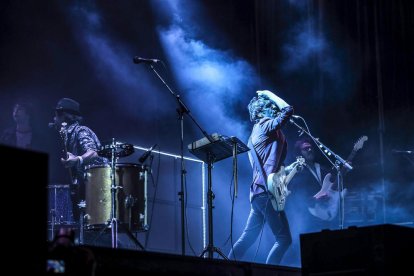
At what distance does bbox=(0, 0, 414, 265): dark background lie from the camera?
10.5 metres

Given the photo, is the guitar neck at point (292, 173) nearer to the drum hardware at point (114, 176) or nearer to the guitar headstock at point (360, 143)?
the guitar headstock at point (360, 143)

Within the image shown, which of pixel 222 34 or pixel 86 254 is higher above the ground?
pixel 222 34

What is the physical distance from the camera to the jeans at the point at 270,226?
26.9ft

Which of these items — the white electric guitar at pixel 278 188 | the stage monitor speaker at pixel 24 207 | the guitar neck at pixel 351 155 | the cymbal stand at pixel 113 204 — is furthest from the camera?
the guitar neck at pixel 351 155

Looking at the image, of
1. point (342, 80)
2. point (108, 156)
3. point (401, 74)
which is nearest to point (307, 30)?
point (342, 80)

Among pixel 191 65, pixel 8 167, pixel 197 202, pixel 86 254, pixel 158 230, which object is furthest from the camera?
pixel 191 65

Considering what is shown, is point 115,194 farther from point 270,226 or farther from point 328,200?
point 328,200

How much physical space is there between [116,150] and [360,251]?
3.75m

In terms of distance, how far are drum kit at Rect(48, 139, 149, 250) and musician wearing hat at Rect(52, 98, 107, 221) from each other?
1.00ft

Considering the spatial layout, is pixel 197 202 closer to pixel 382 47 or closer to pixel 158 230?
pixel 158 230

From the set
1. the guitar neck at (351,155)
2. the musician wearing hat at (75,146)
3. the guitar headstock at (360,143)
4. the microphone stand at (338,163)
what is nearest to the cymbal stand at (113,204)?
the musician wearing hat at (75,146)

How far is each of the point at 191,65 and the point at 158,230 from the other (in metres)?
3.05

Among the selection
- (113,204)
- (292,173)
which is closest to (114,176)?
(113,204)

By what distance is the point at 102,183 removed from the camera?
795 cm
